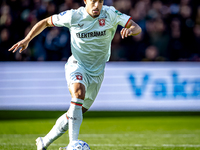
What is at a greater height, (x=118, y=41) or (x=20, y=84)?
(x=118, y=41)

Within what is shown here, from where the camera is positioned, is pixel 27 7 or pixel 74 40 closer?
pixel 74 40

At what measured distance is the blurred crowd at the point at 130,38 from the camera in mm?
12219

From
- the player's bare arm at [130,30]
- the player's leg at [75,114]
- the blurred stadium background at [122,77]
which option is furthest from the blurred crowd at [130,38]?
the player's leg at [75,114]

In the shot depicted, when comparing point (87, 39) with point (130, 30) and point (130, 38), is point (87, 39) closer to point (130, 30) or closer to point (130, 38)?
point (130, 30)

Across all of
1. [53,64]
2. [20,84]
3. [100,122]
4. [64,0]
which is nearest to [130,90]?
[100,122]

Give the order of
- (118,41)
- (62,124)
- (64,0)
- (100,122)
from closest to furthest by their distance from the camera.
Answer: (62,124) < (100,122) < (118,41) < (64,0)

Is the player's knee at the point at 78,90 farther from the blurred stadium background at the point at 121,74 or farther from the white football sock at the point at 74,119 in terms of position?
the blurred stadium background at the point at 121,74

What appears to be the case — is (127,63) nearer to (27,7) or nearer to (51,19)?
(27,7)

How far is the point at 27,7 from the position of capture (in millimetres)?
13141

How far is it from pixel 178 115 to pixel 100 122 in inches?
109

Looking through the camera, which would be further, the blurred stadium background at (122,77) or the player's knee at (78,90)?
the blurred stadium background at (122,77)

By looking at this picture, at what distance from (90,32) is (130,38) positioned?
287 inches

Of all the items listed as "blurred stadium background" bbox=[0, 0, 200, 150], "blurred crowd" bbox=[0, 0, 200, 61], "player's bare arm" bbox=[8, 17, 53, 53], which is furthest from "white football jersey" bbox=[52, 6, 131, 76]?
"blurred crowd" bbox=[0, 0, 200, 61]

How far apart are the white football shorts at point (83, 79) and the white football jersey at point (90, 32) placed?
0.09 m
